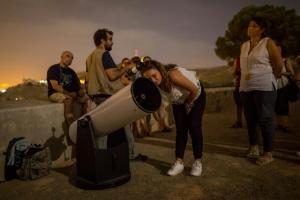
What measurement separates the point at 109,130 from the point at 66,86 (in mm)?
2149

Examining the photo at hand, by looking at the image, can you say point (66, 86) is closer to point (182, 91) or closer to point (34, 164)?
point (34, 164)

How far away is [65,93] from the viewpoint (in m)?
5.50

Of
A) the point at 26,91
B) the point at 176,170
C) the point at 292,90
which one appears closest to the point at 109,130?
the point at 176,170

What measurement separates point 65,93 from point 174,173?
2.48m

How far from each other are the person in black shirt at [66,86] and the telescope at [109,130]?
131 cm

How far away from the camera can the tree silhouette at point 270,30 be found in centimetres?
2409

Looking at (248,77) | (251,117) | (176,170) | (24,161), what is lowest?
(176,170)

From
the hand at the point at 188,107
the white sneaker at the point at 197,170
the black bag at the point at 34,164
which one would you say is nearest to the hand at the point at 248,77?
the hand at the point at 188,107

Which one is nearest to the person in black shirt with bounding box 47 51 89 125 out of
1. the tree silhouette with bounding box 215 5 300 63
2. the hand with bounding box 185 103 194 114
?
the hand with bounding box 185 103 194 114

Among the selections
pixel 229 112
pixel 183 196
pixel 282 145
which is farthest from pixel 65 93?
pixel 229 112

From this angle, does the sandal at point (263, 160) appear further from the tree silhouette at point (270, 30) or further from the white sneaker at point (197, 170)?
the tree silhouette at point (270, 30)

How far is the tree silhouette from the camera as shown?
24.1m

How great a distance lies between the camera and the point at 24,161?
444 centimetres

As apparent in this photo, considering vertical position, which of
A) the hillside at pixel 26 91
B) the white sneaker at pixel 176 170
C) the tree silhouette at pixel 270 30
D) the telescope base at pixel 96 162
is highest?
the tree silhouette at pixel 270 30
